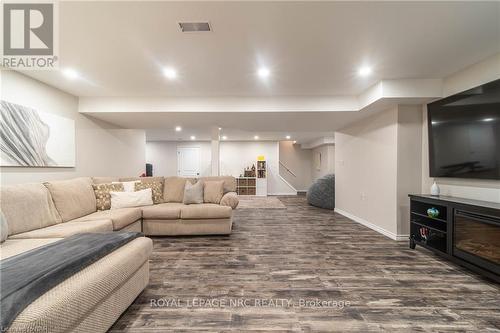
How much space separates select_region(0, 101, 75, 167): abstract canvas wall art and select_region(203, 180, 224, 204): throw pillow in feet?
7.26

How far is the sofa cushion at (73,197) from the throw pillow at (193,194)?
4.44 feet

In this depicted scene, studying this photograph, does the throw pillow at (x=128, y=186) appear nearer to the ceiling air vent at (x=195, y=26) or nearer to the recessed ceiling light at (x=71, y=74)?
the recessed ceiling light at (x=71, y=74)

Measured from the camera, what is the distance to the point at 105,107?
371cm

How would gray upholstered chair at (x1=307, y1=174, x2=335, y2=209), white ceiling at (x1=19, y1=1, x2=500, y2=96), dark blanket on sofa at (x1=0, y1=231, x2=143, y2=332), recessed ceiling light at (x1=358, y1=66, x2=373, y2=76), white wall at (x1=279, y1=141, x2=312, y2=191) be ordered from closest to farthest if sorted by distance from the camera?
dark blanket on sofa at (x1=0, y1=231, x2=143, y2=332) < white ceiling at (x1=19, y1=1, x2=500, y2=96) < recessed ceiling light at (x1=358, y1=66, x2=373, y2=76) < gray upholstered chair at (x1=307, y1=174, x2=335, y2=209) < white wall at (x1=279, y1=141, x2=312, y2=191)

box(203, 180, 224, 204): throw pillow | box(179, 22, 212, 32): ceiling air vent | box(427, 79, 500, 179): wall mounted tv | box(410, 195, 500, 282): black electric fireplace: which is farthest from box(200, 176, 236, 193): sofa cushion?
box(427, 79, 500, 179): wall mounted tv

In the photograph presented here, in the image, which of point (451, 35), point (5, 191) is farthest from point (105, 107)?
point (451, 35)

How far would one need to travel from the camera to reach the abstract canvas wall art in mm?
2551

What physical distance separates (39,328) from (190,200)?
2752mm

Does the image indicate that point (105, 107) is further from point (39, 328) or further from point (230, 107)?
point (39, 328)

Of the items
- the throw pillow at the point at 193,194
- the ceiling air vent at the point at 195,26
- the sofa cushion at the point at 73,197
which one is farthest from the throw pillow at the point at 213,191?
the ceiling air vent at the point at 195,26

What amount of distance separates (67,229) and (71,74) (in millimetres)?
2022

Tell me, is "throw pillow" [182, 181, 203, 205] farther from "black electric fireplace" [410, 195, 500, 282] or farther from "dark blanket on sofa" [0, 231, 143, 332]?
"black electric fireplace" [410, 195, 500, 282]

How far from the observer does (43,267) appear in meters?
1.26

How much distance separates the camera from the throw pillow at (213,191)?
Result: 3793 millimetres
